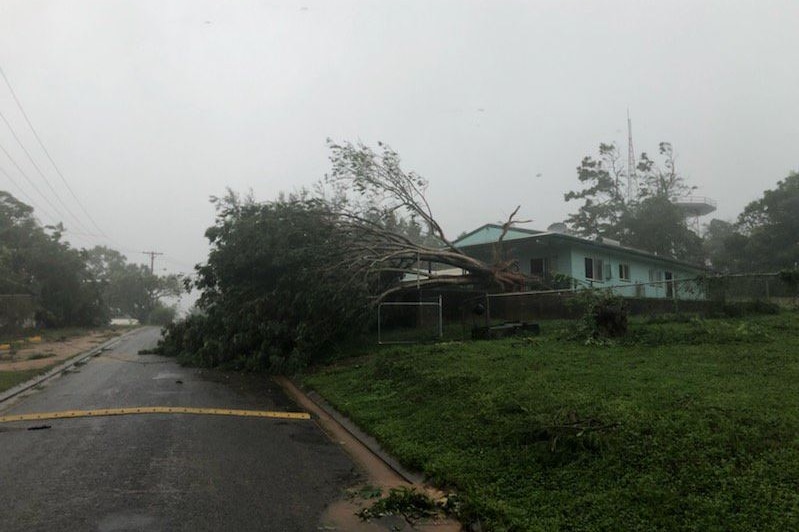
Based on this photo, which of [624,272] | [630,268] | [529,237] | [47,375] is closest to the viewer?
[47,375]

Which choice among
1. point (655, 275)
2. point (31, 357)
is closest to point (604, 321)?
point (31, 357)

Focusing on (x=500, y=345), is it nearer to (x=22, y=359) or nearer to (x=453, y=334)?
(x=453, y=334)

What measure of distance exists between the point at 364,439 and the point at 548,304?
13.5 m

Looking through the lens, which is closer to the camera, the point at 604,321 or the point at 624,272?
the point at 604,321

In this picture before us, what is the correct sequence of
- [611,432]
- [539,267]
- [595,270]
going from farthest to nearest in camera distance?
[595,270]
[539,267]
[611,432]

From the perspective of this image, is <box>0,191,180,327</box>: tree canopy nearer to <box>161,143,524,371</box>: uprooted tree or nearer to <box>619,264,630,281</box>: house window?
<box>161,143,524,371</box>: uprooted tree

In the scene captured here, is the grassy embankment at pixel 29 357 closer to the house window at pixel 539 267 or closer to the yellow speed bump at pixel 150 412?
the yellow speed bump at pixel 150 412

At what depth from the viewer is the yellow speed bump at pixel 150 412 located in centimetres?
992

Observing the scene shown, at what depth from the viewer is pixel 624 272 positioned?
3192cm

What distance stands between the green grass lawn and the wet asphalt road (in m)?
1.33

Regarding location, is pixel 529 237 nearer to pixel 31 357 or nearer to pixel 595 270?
pixel 595 270

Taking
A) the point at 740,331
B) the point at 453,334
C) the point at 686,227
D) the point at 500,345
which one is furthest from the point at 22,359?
the point at 686,227

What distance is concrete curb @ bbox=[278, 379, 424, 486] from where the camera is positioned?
678cm

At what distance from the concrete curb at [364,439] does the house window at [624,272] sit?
75.7 ft
